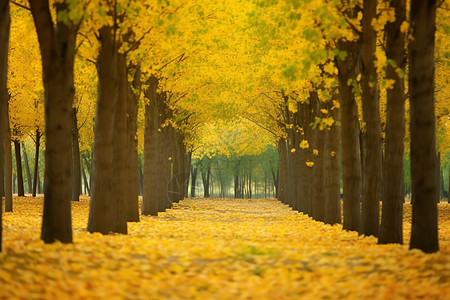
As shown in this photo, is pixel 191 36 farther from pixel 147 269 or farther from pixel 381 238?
pixel 147 269

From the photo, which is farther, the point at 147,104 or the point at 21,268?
the point at 147,104

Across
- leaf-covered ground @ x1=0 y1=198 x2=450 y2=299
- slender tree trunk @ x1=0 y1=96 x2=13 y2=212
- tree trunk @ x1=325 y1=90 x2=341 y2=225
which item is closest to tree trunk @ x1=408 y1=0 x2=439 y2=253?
leaf-covered ground @ x1=0 y1=198 x2=450 y2=299

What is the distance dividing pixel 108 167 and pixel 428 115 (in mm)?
7512

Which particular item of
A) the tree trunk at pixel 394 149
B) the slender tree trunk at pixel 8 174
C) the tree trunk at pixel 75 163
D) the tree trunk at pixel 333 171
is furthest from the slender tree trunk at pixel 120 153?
the tree trunk at pixel 75 163

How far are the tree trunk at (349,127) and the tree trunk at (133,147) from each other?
6444 mm

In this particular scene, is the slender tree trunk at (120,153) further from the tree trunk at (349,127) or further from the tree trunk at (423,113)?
the tree trunk at (423,113)

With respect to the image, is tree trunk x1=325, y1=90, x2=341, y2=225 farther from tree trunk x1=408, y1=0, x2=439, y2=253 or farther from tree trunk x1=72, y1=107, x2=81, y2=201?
tree trunk x1=72, y1=107, x2=81, y2=201

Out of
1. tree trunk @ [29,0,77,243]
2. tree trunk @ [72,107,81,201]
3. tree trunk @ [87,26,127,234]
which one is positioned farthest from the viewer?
tree trunk @ [72,107,81,201]

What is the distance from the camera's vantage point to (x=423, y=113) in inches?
426

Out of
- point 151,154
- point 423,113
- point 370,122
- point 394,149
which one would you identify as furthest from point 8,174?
point 423,113

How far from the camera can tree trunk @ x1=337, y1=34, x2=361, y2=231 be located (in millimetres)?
17000

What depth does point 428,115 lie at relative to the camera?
10828 mm

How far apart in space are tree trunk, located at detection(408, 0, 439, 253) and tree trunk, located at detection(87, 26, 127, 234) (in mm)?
6726

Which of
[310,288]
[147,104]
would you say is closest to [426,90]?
[310,288]
